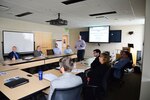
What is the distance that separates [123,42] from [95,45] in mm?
1851

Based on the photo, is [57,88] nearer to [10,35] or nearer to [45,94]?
[45,94]

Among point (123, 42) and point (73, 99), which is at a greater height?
point (123, 42)

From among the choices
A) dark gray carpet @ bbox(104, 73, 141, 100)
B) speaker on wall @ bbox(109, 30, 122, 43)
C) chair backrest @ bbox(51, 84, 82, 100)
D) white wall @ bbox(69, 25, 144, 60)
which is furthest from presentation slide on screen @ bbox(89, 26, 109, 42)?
chair backrest @ bbox(51, 84, 82, 100)

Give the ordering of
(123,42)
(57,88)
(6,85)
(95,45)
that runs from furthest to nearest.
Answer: (95,45), (123,42), (6,85), (57,88)

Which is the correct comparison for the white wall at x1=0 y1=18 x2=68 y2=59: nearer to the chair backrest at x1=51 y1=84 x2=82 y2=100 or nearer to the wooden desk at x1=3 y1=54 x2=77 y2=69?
the wooden desk at x1=3 y1=54 x2=77 y2=69

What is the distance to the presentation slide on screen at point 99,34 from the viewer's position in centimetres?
711

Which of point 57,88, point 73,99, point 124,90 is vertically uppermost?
point 57,88

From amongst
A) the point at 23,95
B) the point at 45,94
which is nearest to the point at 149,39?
the point at 45,94

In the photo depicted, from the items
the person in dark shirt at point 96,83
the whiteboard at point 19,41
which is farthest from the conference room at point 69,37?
the person in dark shirt at point 96,83

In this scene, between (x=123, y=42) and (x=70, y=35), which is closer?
(x=123, y=42)

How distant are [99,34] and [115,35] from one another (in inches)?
39.6

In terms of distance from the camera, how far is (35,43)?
A: 6531mm

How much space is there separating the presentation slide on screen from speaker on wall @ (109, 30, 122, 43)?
0.79 feet

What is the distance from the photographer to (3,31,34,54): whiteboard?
5.31 meters
